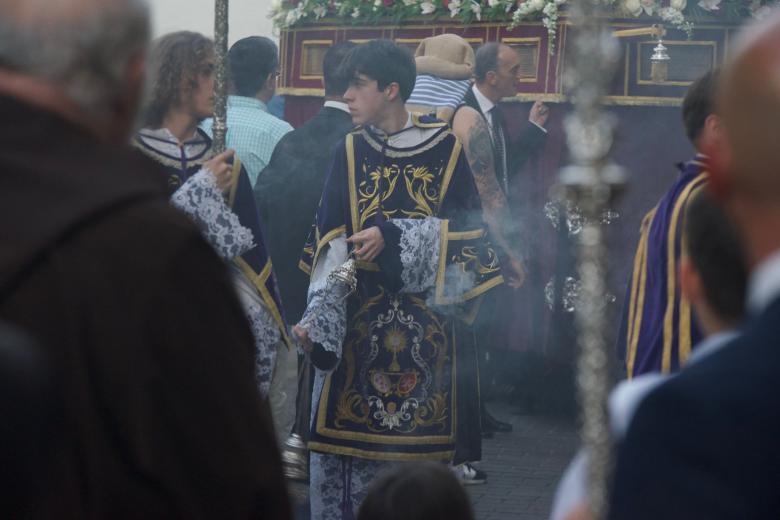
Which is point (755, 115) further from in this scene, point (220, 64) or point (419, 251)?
point (419, 251)

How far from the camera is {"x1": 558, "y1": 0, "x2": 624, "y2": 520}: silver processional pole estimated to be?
168 centimetres

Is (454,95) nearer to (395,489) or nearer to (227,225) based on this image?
(227,225)

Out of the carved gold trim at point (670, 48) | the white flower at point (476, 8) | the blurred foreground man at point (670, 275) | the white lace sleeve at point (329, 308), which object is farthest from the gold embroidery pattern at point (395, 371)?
the white flower at point (476, 8)

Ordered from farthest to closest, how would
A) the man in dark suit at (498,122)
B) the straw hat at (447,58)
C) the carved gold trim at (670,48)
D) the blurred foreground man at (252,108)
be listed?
the straw hat at (447,58) < the carved gold trim at (670,48) < the man in dark suit at (498,122) < the blurred foreground man at (252,108)

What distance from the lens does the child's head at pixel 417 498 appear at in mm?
3154

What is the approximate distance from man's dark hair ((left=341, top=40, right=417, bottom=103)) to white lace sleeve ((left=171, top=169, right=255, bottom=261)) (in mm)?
1200

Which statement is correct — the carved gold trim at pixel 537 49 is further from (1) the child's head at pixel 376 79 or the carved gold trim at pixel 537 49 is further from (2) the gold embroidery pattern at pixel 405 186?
(2) the gold embroidery pattern at pixel 405 186

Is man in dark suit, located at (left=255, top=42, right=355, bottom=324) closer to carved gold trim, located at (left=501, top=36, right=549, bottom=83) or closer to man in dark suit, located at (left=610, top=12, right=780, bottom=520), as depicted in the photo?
carved gold trim, located at (left=501, top=36, right=549, bottom=83)

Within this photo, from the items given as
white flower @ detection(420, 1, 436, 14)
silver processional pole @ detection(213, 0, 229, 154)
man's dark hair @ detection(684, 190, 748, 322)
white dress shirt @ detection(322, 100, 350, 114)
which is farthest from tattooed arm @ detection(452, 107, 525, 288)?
man's dark hair @ detection(684, 190, 748, 322)

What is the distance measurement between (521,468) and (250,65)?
7.66 ft

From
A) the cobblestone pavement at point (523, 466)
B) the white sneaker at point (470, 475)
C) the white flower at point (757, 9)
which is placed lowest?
the cobblestone pavement at point (523, 466)

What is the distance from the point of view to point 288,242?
6.69 m

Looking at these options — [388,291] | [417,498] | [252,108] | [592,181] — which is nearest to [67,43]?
[592,181]

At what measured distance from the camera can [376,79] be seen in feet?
18.6
